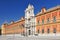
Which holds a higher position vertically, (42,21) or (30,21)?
(30,21)

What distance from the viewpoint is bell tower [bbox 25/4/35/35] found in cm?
4822

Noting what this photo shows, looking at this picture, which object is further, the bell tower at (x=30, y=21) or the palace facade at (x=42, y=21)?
the bell tower at (x=30, y=21)

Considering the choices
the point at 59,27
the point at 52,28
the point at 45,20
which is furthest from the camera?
the point at 45,20

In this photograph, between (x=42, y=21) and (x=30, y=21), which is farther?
(x=30, y=21)

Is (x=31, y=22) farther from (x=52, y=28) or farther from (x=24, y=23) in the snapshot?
(x=52, y=28)

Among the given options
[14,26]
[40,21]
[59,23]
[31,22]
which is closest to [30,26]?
[31,22]

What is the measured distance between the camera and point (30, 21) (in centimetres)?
4916

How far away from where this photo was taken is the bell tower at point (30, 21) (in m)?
48.2

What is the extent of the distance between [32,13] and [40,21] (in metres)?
5.09

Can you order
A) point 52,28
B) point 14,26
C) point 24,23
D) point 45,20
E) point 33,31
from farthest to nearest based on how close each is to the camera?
point 14,26 < point 24,23 < point 33,31 < point 45,20 < point 52,28

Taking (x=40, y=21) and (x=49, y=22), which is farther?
(x=40, y=21)

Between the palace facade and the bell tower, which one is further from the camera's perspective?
the bell tower

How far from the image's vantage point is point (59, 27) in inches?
1446

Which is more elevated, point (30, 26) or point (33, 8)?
point (33, 8)
